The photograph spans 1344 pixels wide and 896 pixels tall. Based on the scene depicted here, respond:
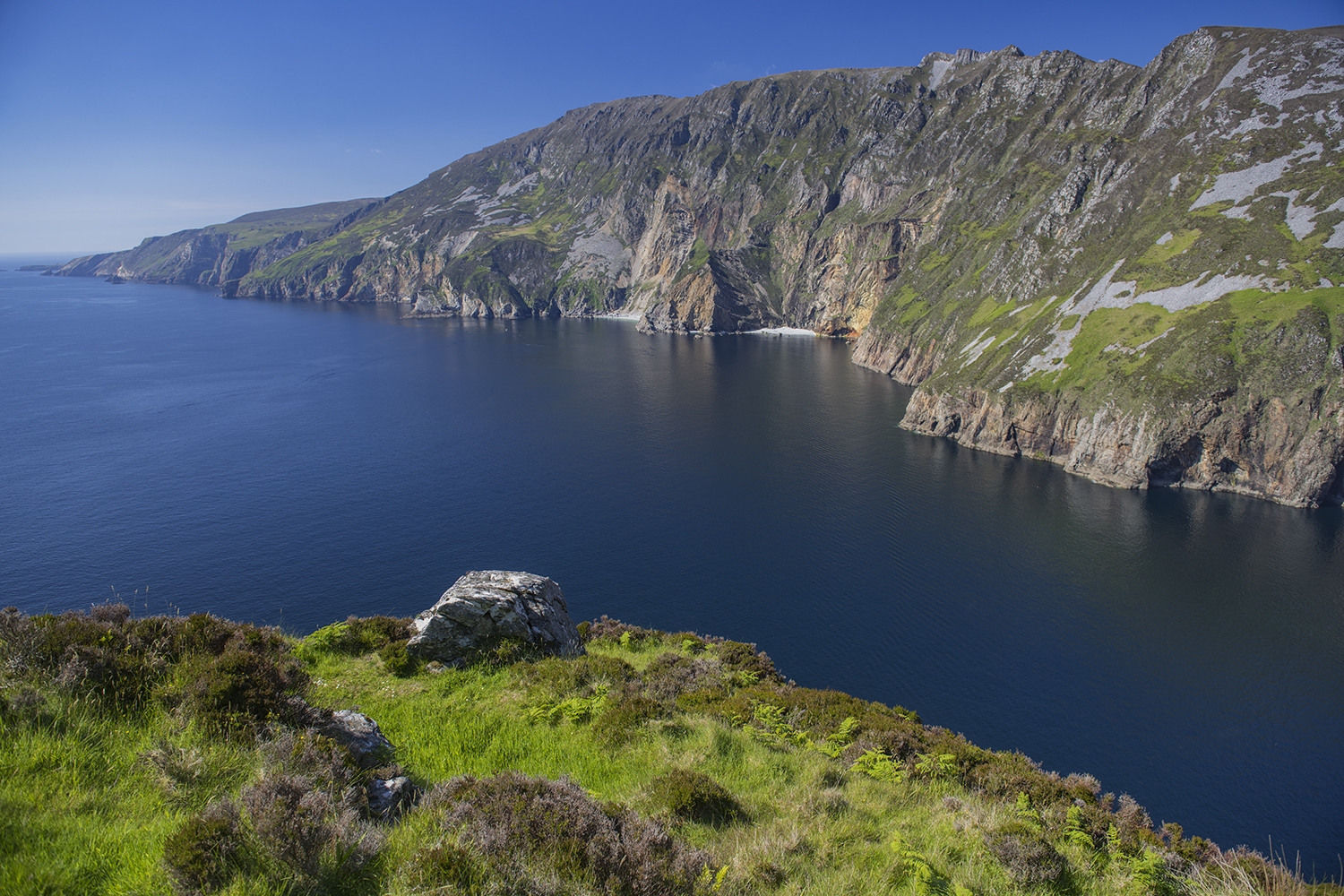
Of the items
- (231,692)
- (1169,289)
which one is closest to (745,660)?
(231,692)

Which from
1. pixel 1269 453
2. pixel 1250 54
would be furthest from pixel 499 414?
pixel 1250 54

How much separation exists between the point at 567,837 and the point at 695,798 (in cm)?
371

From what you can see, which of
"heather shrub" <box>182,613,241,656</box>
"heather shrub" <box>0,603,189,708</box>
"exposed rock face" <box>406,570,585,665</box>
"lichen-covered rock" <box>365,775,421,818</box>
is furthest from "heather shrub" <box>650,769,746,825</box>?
"exposed rock face" <box>406,570,585,665</box>

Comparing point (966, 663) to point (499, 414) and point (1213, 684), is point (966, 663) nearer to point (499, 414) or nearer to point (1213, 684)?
point (1213, 684)

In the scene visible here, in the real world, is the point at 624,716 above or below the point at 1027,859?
below

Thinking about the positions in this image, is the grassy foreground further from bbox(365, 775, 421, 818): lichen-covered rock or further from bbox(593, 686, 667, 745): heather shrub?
bbox(365, 775, 421, 818): lichen-covered rock

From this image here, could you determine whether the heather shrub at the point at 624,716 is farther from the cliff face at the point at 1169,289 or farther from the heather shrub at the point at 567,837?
the cliff face at the point at 1169,289

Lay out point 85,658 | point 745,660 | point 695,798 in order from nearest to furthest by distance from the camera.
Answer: point 85,658 → point 695,798 → point 745,660

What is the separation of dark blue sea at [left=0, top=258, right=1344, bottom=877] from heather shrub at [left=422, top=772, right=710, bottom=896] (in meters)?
44.5

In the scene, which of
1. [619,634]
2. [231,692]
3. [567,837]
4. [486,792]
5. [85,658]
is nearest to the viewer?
[567,837]

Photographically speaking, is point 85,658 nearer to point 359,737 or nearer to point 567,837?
point 359,737

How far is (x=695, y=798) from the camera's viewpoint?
36.9 feet

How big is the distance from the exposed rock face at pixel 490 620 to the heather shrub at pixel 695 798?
9.66 metres

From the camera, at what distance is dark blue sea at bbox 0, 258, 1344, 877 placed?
1832 inches
